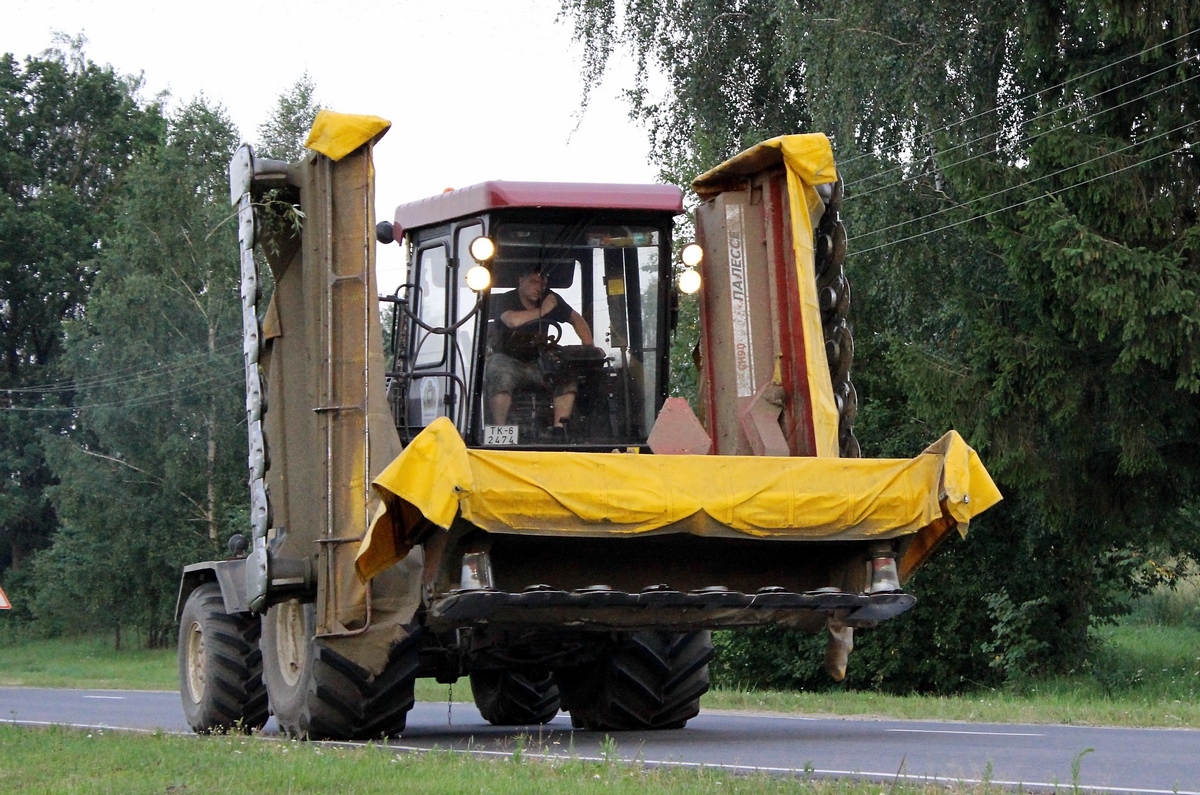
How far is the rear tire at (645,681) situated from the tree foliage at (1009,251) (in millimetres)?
8668

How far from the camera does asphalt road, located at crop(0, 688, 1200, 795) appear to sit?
804cm

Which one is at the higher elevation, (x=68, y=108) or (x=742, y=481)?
(x=68, y=108)

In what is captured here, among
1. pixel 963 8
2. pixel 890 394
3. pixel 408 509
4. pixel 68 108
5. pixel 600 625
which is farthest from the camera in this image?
pixel 68 108

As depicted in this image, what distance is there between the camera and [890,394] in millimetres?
27188

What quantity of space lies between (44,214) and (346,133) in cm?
4699

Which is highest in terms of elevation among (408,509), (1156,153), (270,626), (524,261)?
(1156,153)

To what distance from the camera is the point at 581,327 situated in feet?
36.9

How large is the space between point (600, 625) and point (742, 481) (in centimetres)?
125

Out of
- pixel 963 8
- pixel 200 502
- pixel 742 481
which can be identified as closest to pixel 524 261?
pixel 742 481

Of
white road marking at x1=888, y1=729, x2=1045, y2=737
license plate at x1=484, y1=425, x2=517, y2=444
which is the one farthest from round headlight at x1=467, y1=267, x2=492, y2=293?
white road marking at x1=888, y1=729, x2=1045, y2=737

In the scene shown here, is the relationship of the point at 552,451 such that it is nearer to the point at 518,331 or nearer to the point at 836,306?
the point at 518,331

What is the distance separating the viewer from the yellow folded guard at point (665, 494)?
8.98m

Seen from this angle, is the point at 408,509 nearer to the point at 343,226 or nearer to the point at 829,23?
the point at 343,226

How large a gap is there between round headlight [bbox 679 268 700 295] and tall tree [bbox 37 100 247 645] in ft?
110
